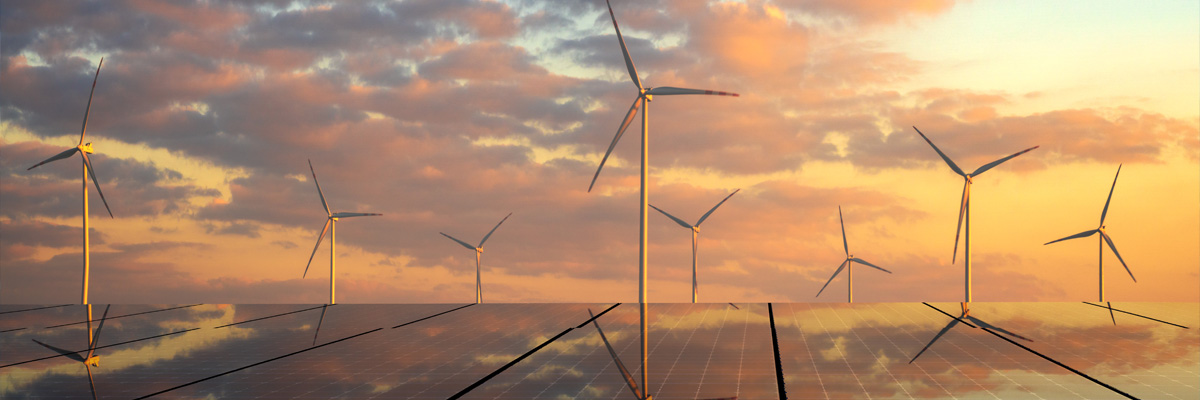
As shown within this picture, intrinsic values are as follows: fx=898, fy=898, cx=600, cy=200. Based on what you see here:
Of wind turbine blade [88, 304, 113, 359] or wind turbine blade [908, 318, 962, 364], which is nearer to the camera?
wind turbine blade [908, 318, 962, 364]

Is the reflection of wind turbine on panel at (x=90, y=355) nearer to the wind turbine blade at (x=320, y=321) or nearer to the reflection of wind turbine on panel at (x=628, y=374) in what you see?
the wind turbine blade at (x=320, y=321)

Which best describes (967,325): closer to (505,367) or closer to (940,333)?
(940,333)

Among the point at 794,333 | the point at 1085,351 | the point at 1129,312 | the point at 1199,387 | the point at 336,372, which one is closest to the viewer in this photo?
the point at 1199,387

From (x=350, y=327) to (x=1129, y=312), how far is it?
113 feet

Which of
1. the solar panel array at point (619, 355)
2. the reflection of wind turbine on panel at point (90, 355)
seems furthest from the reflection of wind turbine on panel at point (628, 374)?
the reflection of wind turbine on panel at point (90, 355)

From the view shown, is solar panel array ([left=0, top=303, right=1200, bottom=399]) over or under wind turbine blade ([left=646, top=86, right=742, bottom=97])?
under

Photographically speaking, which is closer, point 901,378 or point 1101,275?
point 901,378

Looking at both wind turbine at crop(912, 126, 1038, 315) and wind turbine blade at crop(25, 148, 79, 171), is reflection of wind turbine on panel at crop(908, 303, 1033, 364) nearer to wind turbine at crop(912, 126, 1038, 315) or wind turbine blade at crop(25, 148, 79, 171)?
wind turbine at crop(912, 126, 1038, 315)

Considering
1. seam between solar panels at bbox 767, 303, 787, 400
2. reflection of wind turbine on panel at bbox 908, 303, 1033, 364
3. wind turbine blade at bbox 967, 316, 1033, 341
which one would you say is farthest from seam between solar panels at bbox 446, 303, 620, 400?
wind turbine blade at bbox 967, 316, 1033, 341

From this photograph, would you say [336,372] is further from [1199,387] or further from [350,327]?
[1199,387]

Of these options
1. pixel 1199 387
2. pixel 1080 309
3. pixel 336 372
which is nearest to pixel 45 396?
pixel 336 372

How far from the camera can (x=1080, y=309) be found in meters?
42.3

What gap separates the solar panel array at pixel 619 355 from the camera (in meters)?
20.5

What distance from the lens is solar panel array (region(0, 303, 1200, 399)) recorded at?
2055 centimetres
